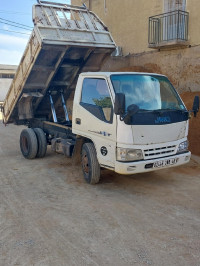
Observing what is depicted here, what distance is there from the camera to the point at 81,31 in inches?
299

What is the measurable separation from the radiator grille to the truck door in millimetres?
658

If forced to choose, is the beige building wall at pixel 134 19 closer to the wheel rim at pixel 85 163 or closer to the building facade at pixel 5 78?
the wheel rim at pixel 85 163

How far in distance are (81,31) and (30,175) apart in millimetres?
3942

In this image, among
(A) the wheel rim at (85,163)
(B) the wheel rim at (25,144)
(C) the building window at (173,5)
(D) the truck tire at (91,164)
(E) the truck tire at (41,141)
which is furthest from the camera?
(C) the building window at (173,5)

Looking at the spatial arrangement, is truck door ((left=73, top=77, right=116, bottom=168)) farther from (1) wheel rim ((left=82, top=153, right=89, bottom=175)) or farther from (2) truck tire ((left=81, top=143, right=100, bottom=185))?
(1) wheel rim ((left=82, top=153, right=89, bottom=175))

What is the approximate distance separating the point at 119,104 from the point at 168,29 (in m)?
9.48

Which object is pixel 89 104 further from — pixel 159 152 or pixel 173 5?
pixel 173 5

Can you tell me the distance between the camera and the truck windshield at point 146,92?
5.73 metres

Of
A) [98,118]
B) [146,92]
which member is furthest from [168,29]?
[98,118]

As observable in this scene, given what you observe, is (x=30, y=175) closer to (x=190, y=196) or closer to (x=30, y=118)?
(x=30, y=118)

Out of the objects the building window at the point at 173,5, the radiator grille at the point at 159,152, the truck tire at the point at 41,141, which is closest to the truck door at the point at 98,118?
the radiator grille at the point at 159,152

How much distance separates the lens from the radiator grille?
5.54 m

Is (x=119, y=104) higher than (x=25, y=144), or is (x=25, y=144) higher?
(x=119, y=104)

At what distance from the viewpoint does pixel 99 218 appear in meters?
4.79
